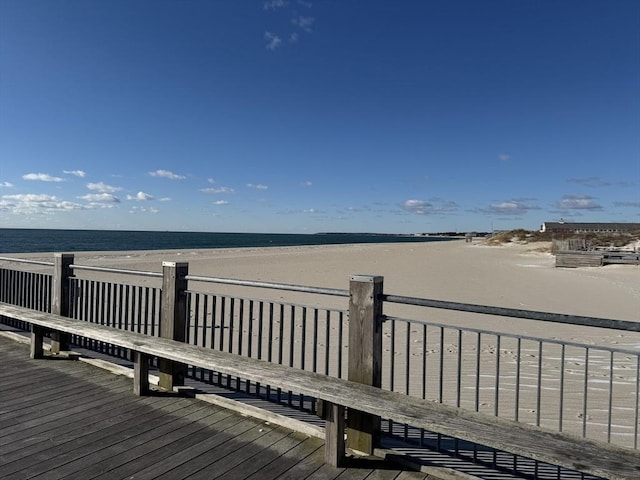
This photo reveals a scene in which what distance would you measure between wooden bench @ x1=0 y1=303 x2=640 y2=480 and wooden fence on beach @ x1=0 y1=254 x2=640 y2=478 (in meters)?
0.01

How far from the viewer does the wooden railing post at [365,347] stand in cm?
347

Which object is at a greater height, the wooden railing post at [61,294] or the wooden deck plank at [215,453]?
the wooden railing post at [61,294]

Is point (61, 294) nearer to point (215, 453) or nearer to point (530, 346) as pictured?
point (215, 453)

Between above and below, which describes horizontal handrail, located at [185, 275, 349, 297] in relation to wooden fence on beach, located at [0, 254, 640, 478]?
above

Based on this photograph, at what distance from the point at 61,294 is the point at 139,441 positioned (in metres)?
3.28

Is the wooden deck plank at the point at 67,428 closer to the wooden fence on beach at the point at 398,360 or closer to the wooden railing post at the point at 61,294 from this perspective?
the wooden fence on beach at the point at 398,360

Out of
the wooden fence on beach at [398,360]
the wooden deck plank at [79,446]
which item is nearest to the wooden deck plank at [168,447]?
the wooden deck plank at [79,446]

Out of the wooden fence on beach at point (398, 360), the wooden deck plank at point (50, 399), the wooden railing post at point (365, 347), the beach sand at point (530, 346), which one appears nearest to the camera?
the wooden fence on beach at point (398, 360)

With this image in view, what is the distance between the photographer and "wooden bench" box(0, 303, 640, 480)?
2.43 meters

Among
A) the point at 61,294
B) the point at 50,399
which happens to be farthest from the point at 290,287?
the point at 61,294

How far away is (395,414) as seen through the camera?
2955 mm

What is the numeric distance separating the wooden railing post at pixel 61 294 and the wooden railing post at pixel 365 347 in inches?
176

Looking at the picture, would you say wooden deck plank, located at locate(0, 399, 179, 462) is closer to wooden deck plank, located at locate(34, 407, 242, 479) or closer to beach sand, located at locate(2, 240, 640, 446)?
wooden deck plank, located at locate(34, 407, 242, 479)

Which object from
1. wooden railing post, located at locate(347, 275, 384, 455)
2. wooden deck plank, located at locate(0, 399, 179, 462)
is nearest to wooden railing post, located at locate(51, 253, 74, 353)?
wooden deck plank, located at locate(0, 399, 179, 462)
